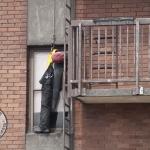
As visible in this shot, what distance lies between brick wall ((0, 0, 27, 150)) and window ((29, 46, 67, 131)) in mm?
168

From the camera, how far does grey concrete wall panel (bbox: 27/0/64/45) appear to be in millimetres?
10625

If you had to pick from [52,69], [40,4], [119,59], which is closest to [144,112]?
[119,59]

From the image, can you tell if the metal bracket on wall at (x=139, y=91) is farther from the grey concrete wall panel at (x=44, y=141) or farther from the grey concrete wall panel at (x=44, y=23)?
the grey concrete wall panel at (x=44, y=23)

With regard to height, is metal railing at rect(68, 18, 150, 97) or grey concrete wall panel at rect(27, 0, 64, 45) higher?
grey concrete wall panel at rect(27, 0, 64, 45)

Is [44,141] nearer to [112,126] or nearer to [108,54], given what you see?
[112,126]

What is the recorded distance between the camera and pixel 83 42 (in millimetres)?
10227

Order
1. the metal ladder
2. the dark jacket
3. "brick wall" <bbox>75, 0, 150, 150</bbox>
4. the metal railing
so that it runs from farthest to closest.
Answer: the dark jacket
"brick wall" <bbox>75, 0, 150, 150</bbox>
the metal ladder
the metal railing

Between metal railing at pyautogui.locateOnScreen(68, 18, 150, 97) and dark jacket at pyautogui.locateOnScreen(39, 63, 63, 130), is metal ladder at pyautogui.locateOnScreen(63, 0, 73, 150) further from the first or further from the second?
metal railing at pyautogui.locateOnScreen(68, 18, 150, 97)

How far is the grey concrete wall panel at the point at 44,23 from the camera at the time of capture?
34.9ft

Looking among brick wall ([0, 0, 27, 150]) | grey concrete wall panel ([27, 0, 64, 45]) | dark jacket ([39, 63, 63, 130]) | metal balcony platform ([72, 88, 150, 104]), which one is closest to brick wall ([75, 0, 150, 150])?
dark jacket ([39, 63, 63, 130])

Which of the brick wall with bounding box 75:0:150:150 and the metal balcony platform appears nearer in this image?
the metal balcony platform

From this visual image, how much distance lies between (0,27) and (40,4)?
0.80 meters

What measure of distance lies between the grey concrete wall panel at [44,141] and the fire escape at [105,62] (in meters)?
0.13

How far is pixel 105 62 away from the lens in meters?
9.36
